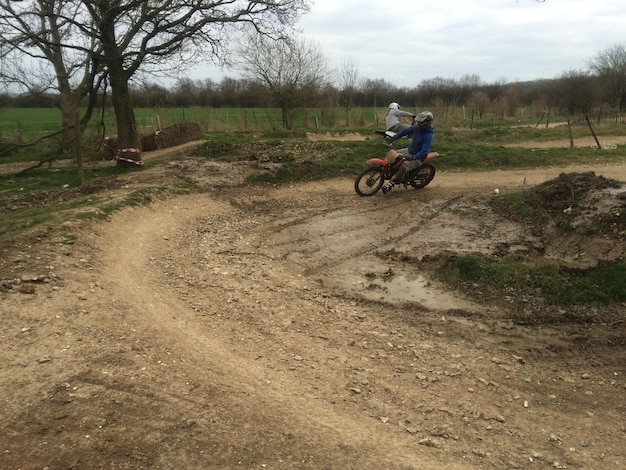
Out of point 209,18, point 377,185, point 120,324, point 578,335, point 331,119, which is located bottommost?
point 578,335

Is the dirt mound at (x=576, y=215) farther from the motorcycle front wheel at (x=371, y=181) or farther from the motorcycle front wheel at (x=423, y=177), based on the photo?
the motorcycle front wheel at (x=371, y=181)

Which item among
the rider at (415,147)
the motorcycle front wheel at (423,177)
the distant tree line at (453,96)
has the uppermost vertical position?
the distant tree line at (453,96)

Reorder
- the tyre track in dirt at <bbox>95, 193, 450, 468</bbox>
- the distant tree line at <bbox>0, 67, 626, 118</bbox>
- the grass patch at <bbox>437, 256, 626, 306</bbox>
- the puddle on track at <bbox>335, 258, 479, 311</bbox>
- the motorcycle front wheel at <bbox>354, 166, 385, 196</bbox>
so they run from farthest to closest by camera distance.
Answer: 1. the distant tree line at <bbox>0, 67, 626, 118</bbox>
2. the motorcycle front wheel at <bbox>354, 166, 385, 196</bbox>
3. the puddle on track at <bbox>335, 258, 479, 311</bbox>
4. the grass patch at <bbox>437, 256, 626, 306</bbox>
5. the tyre track in dirt at <bbox>95, 193, 450, 468</bbox>

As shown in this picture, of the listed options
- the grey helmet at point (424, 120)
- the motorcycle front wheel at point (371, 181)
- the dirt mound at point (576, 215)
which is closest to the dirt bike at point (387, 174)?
the motorcycle front wheel at point (371, 181)

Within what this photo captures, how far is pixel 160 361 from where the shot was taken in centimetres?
403

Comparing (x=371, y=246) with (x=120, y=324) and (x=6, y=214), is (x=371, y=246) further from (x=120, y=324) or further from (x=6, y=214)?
(x=6, y=214)

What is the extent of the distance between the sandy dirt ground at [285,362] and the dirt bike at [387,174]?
299 cm

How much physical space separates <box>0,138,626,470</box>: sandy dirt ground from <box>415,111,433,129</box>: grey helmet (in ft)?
11.3

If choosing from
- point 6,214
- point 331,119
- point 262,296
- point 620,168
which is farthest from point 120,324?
point 331,119

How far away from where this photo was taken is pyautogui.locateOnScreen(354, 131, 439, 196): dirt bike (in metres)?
10.2

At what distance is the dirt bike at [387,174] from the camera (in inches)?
403

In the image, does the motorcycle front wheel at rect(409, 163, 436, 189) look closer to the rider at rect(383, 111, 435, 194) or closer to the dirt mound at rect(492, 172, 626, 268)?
the rider at rect(383, 111, 435, 194)

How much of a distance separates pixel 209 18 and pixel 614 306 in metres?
13.8

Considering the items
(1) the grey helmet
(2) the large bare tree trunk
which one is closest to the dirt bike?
(1) the grey helmet
